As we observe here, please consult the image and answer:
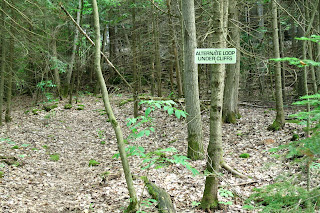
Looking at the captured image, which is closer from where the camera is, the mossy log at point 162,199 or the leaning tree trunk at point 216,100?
the leaning tree trunk at point 216,100

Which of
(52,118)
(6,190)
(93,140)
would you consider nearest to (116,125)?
(6,190)

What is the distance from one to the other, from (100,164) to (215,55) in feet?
17.0

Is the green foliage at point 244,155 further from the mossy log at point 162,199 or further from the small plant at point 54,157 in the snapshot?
the small plant at point 54,157

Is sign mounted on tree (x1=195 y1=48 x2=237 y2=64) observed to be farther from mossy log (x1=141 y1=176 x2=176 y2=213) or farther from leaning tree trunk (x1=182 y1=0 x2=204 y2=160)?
leaning tree trunk (x1=182 y1=0 x2=204 y2=160)

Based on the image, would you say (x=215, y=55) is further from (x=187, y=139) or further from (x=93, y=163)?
(x=93, y=163)

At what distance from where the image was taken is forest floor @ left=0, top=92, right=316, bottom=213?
4.88m

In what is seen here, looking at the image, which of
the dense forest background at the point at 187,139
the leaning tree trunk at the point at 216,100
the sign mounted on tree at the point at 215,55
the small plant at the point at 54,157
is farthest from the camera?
the small plant at the point at 54,157

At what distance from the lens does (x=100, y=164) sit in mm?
7387

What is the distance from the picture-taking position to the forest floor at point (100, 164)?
4879 mm

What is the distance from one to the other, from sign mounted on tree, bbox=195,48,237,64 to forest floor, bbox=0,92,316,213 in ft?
4.79

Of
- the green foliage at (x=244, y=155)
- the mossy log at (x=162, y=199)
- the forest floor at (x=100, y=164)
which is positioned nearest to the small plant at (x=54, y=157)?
the forest floor at (x=100, y=164)

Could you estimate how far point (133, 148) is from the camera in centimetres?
334

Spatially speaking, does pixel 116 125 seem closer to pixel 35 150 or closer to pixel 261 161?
pixel 261 161

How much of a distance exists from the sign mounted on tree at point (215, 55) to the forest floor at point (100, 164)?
1.46 m
